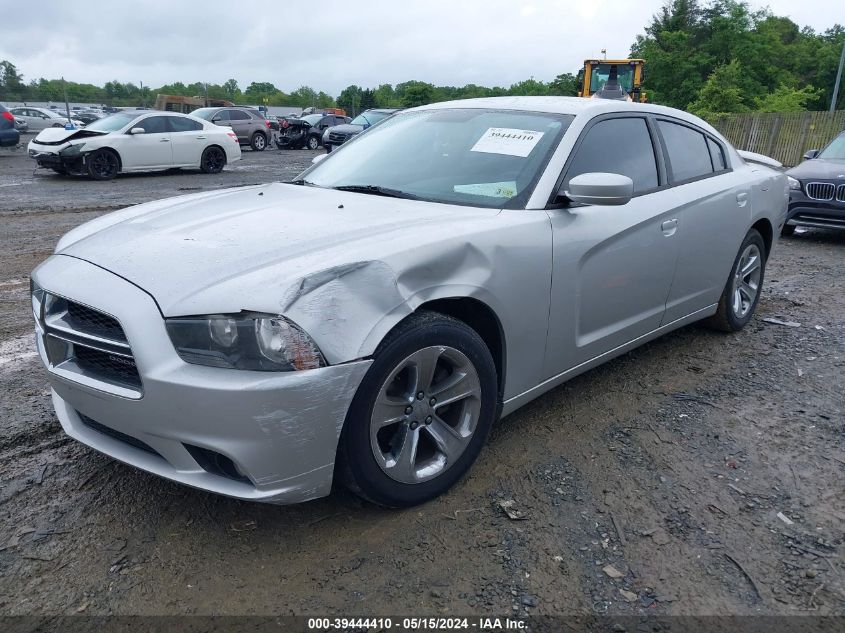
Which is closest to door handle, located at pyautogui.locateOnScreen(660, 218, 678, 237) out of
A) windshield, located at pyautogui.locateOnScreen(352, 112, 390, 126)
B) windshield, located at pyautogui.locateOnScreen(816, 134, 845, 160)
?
windshield, located at pyautogui.locateOnScreen(816, 134, 845, 160)

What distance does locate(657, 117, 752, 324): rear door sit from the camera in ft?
12.9

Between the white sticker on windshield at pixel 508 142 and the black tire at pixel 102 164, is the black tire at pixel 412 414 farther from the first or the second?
the black tire at pixel 102 164

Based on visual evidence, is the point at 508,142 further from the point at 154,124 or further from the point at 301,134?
the point at 301,134

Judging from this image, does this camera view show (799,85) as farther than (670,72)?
Yes

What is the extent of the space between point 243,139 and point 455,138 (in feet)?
75.3

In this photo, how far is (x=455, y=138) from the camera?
3.54 meters

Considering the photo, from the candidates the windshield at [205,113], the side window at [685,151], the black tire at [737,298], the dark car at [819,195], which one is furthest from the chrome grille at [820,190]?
the windshield at [205,113]

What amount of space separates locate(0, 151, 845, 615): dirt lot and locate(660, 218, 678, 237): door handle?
91cm

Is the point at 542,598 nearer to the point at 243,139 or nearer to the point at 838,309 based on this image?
the point at 838,309

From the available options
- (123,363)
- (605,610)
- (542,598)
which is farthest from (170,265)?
(605,610)

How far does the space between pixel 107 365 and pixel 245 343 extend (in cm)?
57

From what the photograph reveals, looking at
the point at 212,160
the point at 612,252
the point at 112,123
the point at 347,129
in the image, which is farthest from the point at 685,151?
the point at 347,129

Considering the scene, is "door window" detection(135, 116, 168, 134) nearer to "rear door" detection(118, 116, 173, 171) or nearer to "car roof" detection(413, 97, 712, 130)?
"rear door" detection(118, 116, 173, 171)

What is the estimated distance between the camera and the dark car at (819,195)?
8523mm
